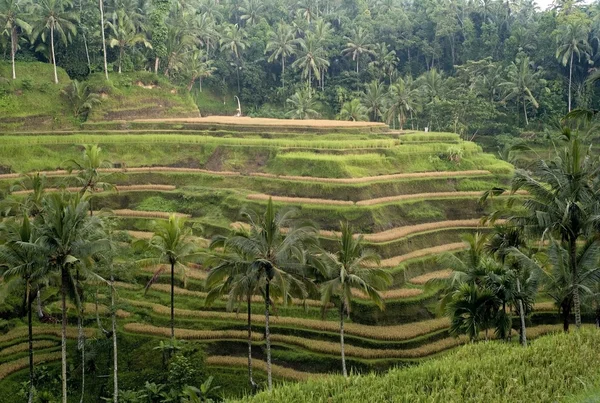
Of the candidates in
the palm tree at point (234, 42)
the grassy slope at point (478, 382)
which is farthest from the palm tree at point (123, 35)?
the grassy slope at point (478, 382)

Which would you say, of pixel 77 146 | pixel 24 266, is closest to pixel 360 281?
pixel 24 266

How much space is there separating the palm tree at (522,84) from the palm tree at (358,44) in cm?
1727

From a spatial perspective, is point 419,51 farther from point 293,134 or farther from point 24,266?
point 24,266

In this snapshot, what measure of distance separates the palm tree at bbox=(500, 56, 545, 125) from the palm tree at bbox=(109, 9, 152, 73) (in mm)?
36886

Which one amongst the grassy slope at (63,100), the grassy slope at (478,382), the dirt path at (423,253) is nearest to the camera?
the grassy slope at (478,382)

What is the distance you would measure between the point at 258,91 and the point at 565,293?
57.0m

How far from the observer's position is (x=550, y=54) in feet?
201

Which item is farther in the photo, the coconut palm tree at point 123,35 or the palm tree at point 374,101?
the palm tree at point 374,101

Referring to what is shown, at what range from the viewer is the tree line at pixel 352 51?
166 feet

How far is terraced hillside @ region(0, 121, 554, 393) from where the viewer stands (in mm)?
22312

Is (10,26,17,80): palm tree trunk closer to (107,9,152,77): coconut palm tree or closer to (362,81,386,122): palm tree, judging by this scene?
(107,9,152,77): coconut palm tree

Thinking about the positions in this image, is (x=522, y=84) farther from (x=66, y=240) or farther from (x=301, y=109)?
(x=66, y=240)

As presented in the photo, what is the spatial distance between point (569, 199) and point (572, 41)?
48.0 meters

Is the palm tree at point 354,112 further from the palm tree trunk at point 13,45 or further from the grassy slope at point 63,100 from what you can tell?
the palm tree trunk at point 13,45
